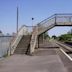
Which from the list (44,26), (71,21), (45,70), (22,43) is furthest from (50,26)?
(45,70)

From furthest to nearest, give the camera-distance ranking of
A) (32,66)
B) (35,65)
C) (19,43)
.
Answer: (19,43) < (35,65) < (32,66)

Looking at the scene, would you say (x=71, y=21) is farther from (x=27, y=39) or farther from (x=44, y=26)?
(x=27, y=39)

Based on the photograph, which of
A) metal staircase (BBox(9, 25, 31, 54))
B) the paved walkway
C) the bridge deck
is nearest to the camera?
the paved walkway

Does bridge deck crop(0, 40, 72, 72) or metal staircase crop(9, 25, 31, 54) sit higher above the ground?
metal staircase crop(9, 25, 31, 54)

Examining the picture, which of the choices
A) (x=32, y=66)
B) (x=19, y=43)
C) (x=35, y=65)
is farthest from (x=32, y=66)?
(x=19, y=43)

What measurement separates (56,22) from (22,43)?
6.75 meters

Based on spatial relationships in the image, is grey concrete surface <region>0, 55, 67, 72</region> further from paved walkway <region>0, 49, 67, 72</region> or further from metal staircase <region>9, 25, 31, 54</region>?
metal staircase <region>9, 25, 31, 54</region>

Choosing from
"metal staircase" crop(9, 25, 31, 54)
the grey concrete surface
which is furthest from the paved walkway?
"metal staircase" crop(9, 25, 31, 54)

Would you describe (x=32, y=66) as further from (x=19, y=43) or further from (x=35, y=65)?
(x=19, y=43)

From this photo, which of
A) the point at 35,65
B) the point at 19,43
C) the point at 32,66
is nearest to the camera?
the point at 32,66

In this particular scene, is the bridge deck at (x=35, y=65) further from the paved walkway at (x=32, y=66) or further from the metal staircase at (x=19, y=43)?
the metal staircase at (x=19, y=43)

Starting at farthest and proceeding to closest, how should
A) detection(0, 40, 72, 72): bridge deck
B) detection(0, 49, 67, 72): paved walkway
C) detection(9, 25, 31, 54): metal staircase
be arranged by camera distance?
detection(9, 25, 31, 54): metal staircase < detection(0, 40, 72, 72): bridge deck < detection(0, 49, 67, 72): paved walkway

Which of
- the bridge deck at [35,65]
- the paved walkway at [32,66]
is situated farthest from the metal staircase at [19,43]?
the paved walkway at [32,66]

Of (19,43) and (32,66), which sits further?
(19,43)
